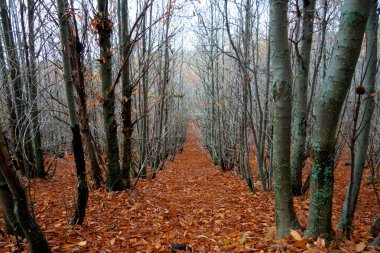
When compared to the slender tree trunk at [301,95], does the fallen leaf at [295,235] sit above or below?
below

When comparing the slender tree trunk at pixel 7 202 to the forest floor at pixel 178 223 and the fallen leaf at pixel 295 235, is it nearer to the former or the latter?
the forest floor at pixel 178 223

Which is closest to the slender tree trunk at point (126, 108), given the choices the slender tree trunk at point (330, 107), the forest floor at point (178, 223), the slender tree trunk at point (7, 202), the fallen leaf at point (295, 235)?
the forest floor at point (178, 223)

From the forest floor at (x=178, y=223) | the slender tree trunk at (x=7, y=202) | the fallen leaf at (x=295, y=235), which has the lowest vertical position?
the forest floor at (x=178, y=223)

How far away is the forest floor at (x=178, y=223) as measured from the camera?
8.92ft

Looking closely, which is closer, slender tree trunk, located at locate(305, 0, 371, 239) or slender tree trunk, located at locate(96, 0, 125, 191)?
slender tree trunk, located at locate(305, 0, 371, 239)

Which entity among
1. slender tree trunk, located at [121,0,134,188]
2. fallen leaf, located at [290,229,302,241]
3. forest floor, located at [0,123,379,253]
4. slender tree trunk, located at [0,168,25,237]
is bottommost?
forest floor, located at [0,123,379,253]

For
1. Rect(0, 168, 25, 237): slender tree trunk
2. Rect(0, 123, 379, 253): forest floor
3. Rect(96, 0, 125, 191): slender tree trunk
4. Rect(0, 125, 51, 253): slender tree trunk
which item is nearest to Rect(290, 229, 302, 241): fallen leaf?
Rect(0, 123, 379, 253): forest floor

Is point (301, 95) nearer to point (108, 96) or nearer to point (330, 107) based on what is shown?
point (330, 107)

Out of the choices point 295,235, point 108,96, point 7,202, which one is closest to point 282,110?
point 295,235

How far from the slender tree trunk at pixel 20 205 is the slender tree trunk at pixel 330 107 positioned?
2.47 meters

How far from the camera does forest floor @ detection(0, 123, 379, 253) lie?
2.72 metres

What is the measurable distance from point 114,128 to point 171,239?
8.02 ft

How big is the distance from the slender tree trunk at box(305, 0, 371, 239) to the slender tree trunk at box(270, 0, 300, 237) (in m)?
0.29

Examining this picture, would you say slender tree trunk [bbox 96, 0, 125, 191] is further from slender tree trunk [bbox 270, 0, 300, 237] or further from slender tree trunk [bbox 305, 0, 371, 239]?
slender tree trunk [bbox 305, 0, 371, 239]
